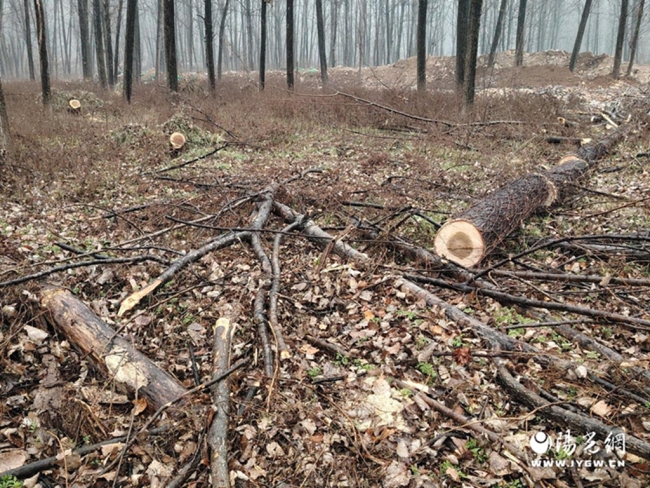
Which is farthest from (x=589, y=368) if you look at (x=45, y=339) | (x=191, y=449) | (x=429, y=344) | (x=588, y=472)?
(x=45, y=339)

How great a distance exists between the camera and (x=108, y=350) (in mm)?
3191

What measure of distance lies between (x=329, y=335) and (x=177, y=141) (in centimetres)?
759

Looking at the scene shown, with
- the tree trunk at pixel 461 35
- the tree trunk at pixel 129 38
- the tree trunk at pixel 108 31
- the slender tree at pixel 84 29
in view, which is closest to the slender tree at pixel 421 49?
the tree trunk at pixel 461 35

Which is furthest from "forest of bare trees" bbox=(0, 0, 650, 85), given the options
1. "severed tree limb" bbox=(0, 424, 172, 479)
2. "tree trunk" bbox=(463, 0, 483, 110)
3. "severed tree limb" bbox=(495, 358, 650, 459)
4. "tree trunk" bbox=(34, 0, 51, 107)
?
"severed tree limb" bbox=(495, 358, 650, 459)

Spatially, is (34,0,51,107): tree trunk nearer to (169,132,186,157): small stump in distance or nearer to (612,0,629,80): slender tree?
(169,132,186,157): small stump in distance

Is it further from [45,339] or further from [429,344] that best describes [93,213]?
[429,344]

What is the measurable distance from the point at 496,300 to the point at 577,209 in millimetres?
3556

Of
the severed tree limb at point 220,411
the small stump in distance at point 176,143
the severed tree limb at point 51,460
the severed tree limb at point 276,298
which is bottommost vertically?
the severed tree limb at point 51,460

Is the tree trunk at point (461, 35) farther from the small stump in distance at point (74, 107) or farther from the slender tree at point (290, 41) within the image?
the small stump in distance at point (74, 107)

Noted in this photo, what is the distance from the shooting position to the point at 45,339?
135 inches

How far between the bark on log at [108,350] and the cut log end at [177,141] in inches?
253

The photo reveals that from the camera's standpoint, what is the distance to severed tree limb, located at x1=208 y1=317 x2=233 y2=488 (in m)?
2.38

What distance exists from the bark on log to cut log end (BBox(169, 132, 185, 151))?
21.1ft

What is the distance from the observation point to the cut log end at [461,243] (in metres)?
4.57
